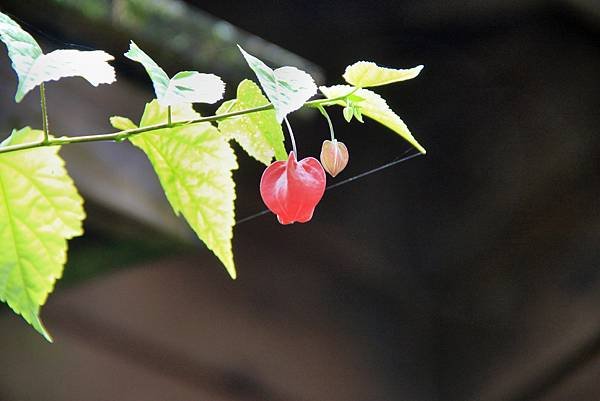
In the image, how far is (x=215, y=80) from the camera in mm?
261

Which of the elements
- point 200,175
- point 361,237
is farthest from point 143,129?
point 361,237

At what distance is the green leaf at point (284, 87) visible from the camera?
240mm

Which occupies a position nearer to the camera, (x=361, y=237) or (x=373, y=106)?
(x=373, y=106)

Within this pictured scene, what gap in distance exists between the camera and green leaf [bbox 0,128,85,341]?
29 cm

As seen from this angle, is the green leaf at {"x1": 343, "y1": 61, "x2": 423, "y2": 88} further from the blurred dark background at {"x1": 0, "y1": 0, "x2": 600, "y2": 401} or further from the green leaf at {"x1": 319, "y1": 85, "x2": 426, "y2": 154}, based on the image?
the blurred dark background at {"x1": 0, "y1": 0, "x2": 600, "y2": 401}

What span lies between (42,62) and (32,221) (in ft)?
0.25

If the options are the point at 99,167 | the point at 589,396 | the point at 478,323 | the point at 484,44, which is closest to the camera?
the point at 99,167

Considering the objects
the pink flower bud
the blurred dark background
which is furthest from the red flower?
the blurred dark background

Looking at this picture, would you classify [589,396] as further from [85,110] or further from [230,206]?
[230,206]

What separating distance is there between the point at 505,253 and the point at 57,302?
0.90 m

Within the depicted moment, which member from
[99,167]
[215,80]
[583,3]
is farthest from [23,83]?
[583,3]

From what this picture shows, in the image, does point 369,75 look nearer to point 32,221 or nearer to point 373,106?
point 373,106

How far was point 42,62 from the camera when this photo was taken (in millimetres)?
238

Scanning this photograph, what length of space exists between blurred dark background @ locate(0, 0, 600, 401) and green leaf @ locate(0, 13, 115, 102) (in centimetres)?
99
